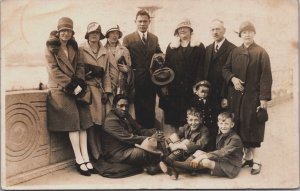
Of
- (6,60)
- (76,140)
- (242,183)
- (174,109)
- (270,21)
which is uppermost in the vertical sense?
(270,21)

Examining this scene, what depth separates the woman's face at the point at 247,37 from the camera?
200 inches

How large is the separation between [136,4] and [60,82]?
113cm

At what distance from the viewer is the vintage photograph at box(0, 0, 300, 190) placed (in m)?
4.95

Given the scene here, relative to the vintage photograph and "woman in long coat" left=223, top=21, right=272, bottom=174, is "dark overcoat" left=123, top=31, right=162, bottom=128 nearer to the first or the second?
the vintage photograph

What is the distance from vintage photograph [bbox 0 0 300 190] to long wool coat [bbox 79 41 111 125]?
0.03ft

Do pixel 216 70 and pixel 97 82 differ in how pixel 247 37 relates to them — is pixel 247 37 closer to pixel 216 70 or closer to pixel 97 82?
pixel 216 70

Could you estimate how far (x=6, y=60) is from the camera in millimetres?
5086

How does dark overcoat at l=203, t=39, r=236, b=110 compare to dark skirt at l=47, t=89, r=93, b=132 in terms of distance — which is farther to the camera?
dark overcoat at l=203, t=39, r=236, b=110

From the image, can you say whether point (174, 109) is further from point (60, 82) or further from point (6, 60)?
point (6, 60)

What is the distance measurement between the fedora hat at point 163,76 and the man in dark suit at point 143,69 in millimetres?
56

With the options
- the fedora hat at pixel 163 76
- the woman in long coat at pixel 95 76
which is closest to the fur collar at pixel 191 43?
the fedora hat at pixel 163 76

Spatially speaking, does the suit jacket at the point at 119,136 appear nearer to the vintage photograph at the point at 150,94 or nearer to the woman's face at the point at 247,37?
the vintage photograph at the point at 150,94

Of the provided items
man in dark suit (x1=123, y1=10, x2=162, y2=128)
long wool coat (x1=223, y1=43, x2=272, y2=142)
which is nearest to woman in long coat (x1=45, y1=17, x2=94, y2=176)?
man in dark suit (x1=123, y1=10, x2=162, y2=128)

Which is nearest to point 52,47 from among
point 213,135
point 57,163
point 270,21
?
point 57,163
